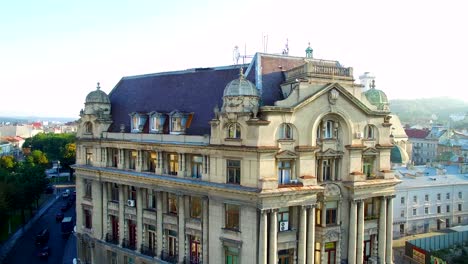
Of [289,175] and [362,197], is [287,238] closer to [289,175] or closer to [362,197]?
[289,175]

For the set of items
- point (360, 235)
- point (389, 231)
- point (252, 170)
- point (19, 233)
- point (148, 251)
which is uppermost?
point (252, 170)

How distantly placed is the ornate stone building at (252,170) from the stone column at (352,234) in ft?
0.33

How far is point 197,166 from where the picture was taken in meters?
44.5

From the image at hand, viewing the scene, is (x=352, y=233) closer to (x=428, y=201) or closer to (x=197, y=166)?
(x=197, y=166)

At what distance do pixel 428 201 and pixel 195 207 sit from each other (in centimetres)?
5750

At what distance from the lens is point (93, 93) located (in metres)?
55.6

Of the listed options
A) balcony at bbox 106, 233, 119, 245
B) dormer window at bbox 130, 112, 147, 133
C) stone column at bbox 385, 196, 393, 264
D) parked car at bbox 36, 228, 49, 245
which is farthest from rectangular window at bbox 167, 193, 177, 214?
parked car at bbox 36, 228, 49, 245

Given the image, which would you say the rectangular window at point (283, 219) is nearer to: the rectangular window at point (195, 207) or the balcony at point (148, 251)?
the rectangular window at point (195, 207)

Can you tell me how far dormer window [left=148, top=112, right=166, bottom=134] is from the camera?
48.2 m

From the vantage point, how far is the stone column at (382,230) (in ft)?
152

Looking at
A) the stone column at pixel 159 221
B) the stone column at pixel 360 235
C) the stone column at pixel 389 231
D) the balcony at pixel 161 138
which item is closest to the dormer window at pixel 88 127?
the balcony at pixel 161 138

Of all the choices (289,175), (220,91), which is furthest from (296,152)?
(220,91)

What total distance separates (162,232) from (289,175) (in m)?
16.1

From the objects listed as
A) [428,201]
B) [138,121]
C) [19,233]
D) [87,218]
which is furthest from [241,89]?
[19,233]
